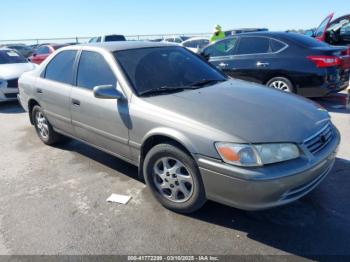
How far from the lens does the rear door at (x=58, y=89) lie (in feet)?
14.2

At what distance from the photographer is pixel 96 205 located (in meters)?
3.47

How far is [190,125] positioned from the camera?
9.39ft

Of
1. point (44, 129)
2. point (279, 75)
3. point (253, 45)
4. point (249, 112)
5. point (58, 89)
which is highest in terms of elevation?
point (253, 45)

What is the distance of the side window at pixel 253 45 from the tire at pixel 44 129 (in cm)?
432

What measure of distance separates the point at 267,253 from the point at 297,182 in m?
0.62

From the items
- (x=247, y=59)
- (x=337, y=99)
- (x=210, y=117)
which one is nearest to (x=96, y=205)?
(x=210, y=117)

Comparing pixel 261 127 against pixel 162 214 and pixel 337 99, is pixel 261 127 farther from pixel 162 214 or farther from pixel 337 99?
pixel 337 99

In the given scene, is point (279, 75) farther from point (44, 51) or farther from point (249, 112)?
point (44, 51)

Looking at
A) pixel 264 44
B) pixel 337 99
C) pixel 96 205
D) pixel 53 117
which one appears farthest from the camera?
pixel 337 99

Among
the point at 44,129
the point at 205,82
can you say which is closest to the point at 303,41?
the point at 205,82

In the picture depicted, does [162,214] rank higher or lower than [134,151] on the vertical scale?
lower

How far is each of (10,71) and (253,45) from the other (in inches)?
247

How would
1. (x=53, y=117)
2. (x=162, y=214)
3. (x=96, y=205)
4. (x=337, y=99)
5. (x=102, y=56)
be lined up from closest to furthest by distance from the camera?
(x=162, y=214) → (x=96, y=205) → (x=102, y=56) → (x=53, y=117) → (x=337, y=99)

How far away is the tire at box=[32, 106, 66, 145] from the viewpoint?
5.11m
